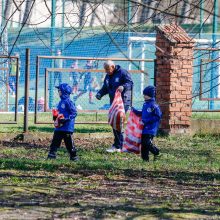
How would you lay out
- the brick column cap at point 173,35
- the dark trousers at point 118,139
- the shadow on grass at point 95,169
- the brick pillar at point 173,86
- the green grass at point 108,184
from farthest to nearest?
the brick pillar at point 173,86
the brick column cap at point 173,35
the dark trousers at point 118,139
the shadow on grass at point 95,169
the green grass at point 108,184

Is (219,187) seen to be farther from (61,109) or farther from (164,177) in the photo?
(61,109)

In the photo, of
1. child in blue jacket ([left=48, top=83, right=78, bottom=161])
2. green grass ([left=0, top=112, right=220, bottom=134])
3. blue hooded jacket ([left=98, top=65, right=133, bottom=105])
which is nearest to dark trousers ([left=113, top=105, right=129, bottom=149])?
blue hooded jacket ([left=98, top=65, right=133, bottom=105])

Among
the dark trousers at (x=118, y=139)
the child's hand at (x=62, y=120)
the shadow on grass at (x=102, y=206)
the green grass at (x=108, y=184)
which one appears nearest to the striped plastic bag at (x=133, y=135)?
the green grass at (x=108, y=184)

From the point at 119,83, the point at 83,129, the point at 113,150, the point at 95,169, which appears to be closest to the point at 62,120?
the point at 113,150

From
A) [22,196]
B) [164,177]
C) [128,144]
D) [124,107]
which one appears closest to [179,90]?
[124,107]

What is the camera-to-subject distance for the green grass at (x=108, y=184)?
864 centimetres

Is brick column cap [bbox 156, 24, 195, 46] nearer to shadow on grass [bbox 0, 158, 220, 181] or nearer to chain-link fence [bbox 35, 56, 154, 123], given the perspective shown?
chain-link fence [bbox 35, 56, 154, 123]

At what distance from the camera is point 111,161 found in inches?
528

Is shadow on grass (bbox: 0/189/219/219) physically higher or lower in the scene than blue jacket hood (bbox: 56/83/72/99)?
lower

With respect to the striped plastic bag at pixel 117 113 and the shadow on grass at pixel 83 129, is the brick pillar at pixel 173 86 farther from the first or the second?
the striped plastic bag at pixel 117 113

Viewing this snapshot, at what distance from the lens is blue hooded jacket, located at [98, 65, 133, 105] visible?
15.7 meters

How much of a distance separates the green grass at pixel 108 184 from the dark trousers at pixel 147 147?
0.19 m

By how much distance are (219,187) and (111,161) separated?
2.97 meters

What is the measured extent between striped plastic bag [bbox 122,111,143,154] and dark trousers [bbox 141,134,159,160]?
24 centimetres
